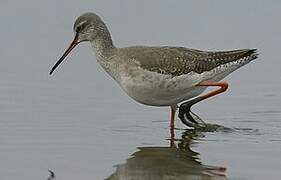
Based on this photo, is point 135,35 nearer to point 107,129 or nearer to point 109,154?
point 107,129

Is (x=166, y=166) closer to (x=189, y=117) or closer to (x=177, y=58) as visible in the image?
(x=189, y=117)

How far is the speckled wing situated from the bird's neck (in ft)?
1.44

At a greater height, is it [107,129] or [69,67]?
[69,67]

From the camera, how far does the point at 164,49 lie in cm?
1111

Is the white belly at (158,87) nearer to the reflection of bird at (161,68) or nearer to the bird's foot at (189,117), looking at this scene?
the reflection of bird at (161,68)

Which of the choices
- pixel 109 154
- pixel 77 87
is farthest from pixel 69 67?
pixel 109 154

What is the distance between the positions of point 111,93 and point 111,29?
152 inches

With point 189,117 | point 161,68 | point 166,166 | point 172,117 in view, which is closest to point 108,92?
point 172,117

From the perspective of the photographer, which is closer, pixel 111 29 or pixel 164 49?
pixel 164 49

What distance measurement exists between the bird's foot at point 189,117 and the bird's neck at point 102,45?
1.16m

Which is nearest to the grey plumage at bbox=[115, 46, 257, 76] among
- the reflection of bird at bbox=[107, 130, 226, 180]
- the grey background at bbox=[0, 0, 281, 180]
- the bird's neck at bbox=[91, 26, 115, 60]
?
the bird's neck at bbox=[91, 26, 115, 60]

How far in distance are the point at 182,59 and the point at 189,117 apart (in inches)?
28.0

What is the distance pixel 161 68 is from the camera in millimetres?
10703

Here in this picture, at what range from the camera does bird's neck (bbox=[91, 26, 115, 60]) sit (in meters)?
11.0
